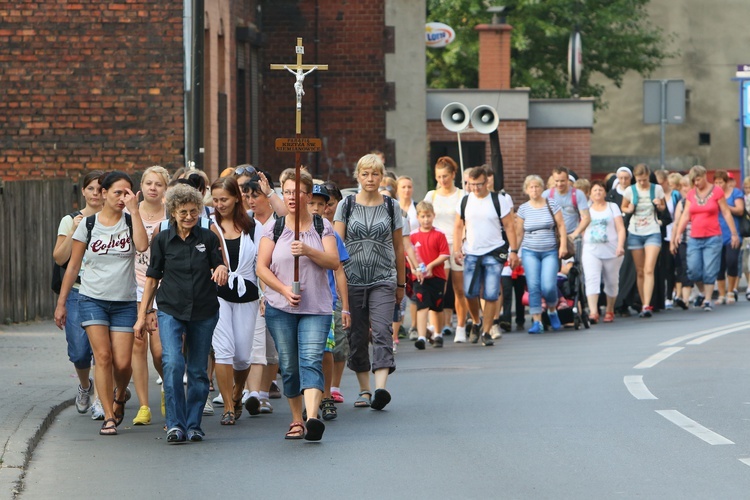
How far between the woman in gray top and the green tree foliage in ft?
123

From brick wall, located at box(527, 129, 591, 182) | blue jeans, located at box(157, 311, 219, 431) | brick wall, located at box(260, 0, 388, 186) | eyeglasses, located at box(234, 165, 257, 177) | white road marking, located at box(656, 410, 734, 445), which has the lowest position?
white road marking, located at box(656, 410, 734, 445)

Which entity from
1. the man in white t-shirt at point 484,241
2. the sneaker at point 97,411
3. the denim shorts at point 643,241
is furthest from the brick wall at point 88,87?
the sneaker at point 97,411

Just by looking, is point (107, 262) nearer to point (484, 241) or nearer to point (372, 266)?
point (372, 266)

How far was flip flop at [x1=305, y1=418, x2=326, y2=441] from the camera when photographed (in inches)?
395

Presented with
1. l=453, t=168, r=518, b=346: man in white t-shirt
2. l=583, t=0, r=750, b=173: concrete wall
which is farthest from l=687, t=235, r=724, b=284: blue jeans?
l=583, t=0, r=750, b=173: concrete wall

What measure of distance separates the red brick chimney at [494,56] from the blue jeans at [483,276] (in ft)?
67.8

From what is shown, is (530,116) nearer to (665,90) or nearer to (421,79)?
(421,79)

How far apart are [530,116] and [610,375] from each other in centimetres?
2262

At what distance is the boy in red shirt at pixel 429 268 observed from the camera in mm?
17219

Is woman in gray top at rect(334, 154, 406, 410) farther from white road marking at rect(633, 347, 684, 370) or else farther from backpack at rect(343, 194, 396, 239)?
white road marking at rect(633, 347, 684, 370)

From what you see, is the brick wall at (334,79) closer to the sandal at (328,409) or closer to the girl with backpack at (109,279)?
the sandal at (328,409)

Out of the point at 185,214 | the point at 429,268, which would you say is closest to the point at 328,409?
the point at 185,214

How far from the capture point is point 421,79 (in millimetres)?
32844

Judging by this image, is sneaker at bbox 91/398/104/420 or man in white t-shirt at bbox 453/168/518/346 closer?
sneaker at bbox 91/398/104/420
